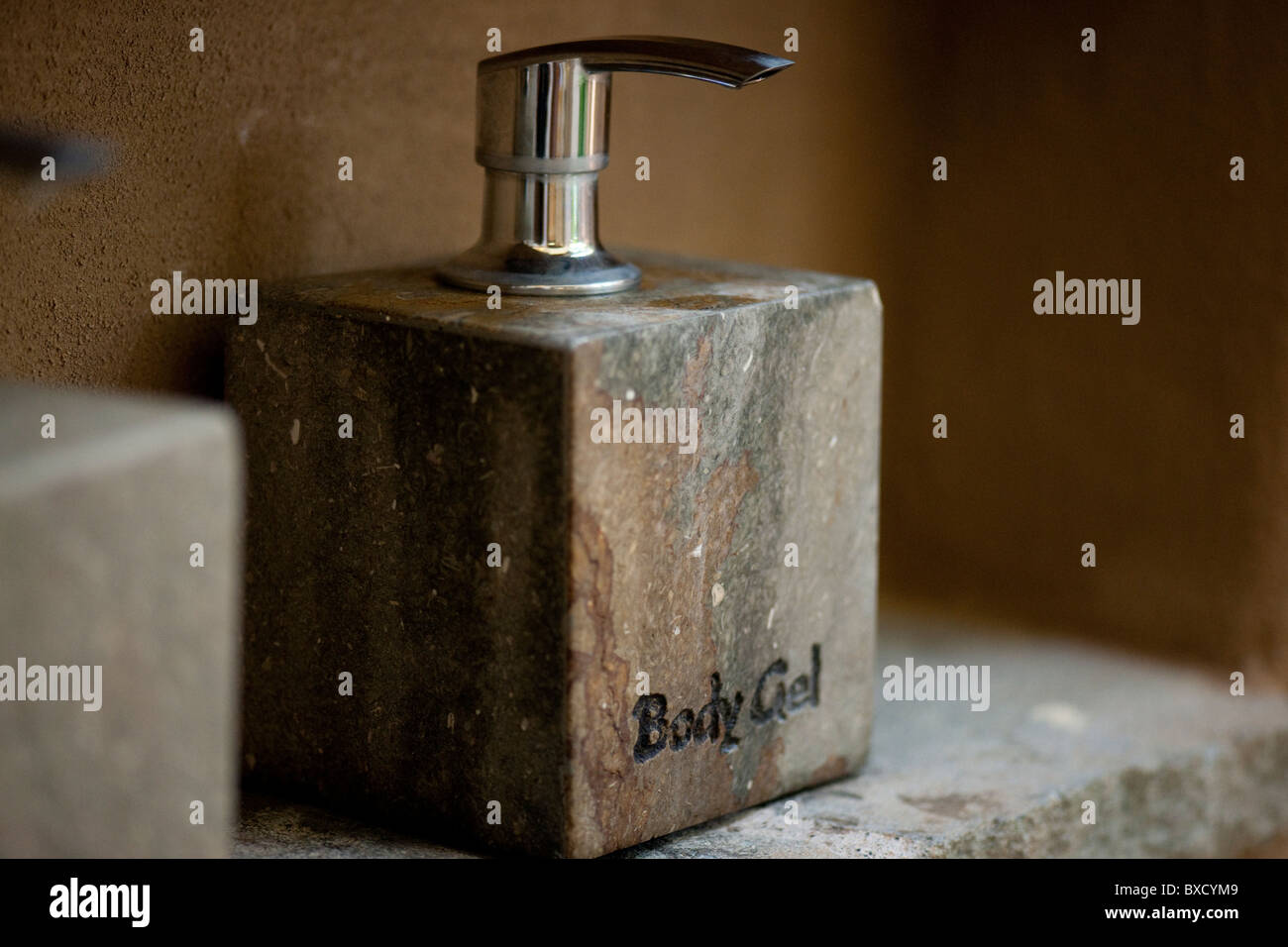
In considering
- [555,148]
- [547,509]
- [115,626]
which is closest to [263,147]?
[555,148]

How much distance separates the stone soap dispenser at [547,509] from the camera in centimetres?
74

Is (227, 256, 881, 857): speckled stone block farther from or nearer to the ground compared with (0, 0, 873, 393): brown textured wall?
nearer to the ground

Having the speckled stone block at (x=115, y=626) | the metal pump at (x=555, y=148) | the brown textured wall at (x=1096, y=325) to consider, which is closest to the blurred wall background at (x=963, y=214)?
the brown textured wall at (x=1096, y=325)

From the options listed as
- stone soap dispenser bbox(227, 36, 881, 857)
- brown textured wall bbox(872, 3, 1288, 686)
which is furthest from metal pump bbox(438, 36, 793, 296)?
brown textured wall bbox(872, 3, 1288, 686)

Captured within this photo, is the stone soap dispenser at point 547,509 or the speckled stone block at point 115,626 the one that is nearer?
the speckled stone block at point 115,626

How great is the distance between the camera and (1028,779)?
1.03 meters

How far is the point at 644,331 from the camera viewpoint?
0.75 m

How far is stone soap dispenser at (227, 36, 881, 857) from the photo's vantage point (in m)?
0.74

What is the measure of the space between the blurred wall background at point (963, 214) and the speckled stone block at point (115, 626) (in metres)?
0.37

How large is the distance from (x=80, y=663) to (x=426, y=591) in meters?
0.33

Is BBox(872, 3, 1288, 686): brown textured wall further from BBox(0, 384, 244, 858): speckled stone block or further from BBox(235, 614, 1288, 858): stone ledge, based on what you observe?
BBox(0, 384, 244, 858): speckled stone block

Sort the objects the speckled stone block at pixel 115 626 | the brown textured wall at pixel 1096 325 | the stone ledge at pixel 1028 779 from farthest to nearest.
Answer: the brown textured wall at pixel 1096 325 → the stone ledge at pixel 1028 779 → the speckled stone block at pixel 115 626

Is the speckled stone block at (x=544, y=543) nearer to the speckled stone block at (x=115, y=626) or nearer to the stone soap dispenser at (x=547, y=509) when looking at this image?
the stone soap dispenser at (x=547, y=509)

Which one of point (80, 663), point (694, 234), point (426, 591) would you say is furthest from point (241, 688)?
point (694, 234)
